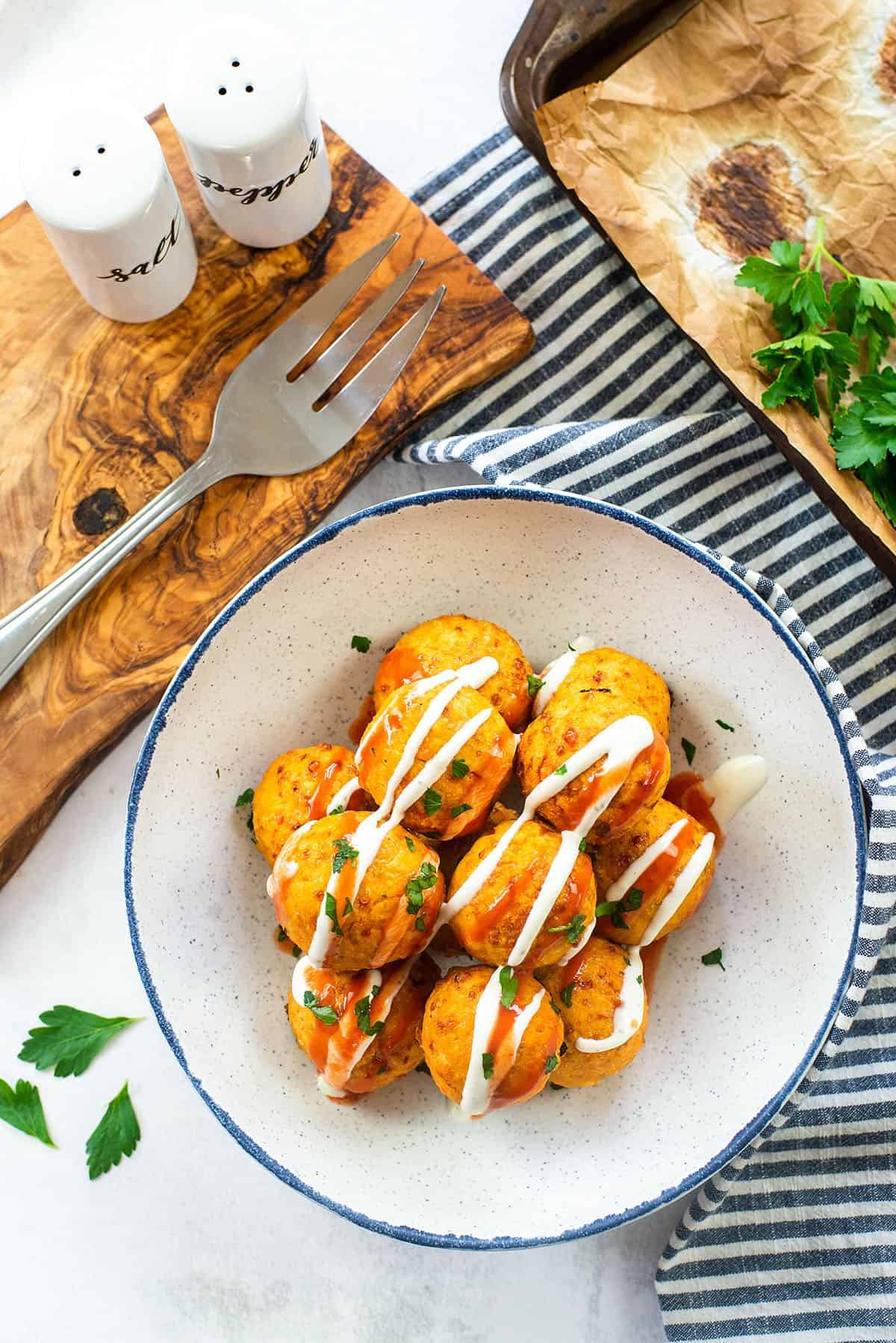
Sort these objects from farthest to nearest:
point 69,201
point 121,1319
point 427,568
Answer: point 121,1319 < point 427,568 < point 69,201

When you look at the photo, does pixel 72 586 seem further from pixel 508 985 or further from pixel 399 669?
pixel 508 985

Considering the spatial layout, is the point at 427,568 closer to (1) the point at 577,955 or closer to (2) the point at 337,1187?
(1) the point at 577,955

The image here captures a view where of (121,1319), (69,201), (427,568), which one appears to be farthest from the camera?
(121,1319)

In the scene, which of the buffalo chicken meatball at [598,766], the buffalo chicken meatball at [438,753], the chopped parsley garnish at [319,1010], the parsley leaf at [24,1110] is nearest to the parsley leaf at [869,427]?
the buffalo chicken meatball at [598,766]

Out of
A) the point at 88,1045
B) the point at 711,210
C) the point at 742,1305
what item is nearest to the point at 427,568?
the point at 711,210

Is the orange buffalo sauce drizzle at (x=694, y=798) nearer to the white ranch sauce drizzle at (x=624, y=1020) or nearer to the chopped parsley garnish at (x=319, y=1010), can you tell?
the white ranch sauce drizzle at (x=624, y=1020)

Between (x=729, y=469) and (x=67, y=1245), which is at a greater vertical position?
(x=729, y=469)
